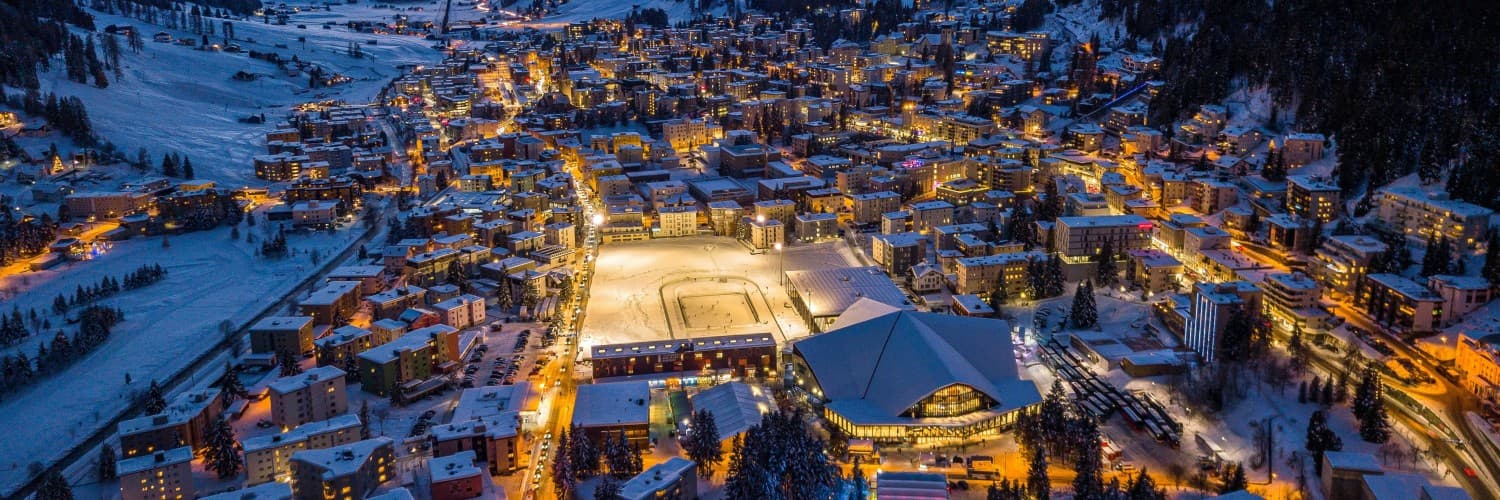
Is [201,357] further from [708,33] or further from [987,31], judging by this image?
[708,33]

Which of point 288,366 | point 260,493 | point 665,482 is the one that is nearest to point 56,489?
point 260,493

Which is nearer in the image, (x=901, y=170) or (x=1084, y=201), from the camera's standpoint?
(x=1084, y=201)

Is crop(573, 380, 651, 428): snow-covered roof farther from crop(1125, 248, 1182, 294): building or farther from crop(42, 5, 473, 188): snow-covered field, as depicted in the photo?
crop(42, 5, 473, 188): snow-covered field

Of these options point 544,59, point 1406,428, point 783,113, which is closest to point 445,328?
point 1406,428

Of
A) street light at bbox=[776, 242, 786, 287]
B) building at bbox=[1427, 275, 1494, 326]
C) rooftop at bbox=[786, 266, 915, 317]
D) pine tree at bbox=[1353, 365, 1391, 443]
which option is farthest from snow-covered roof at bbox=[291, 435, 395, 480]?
building at bbox=[1427, 275, 1494, 326]

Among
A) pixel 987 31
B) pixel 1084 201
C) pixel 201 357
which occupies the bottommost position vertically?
pixel 201 357

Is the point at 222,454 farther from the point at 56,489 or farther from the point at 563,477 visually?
the point at 563,477

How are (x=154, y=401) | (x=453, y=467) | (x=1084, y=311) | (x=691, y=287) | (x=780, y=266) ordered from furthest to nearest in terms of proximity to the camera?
(x=780, y=266) → (x=691, y=287) → (x=1084, y=311) → (x=154, y=401) → (x=453, y=467)

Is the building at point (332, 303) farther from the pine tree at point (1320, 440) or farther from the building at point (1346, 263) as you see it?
the building at point (1346, 263)
